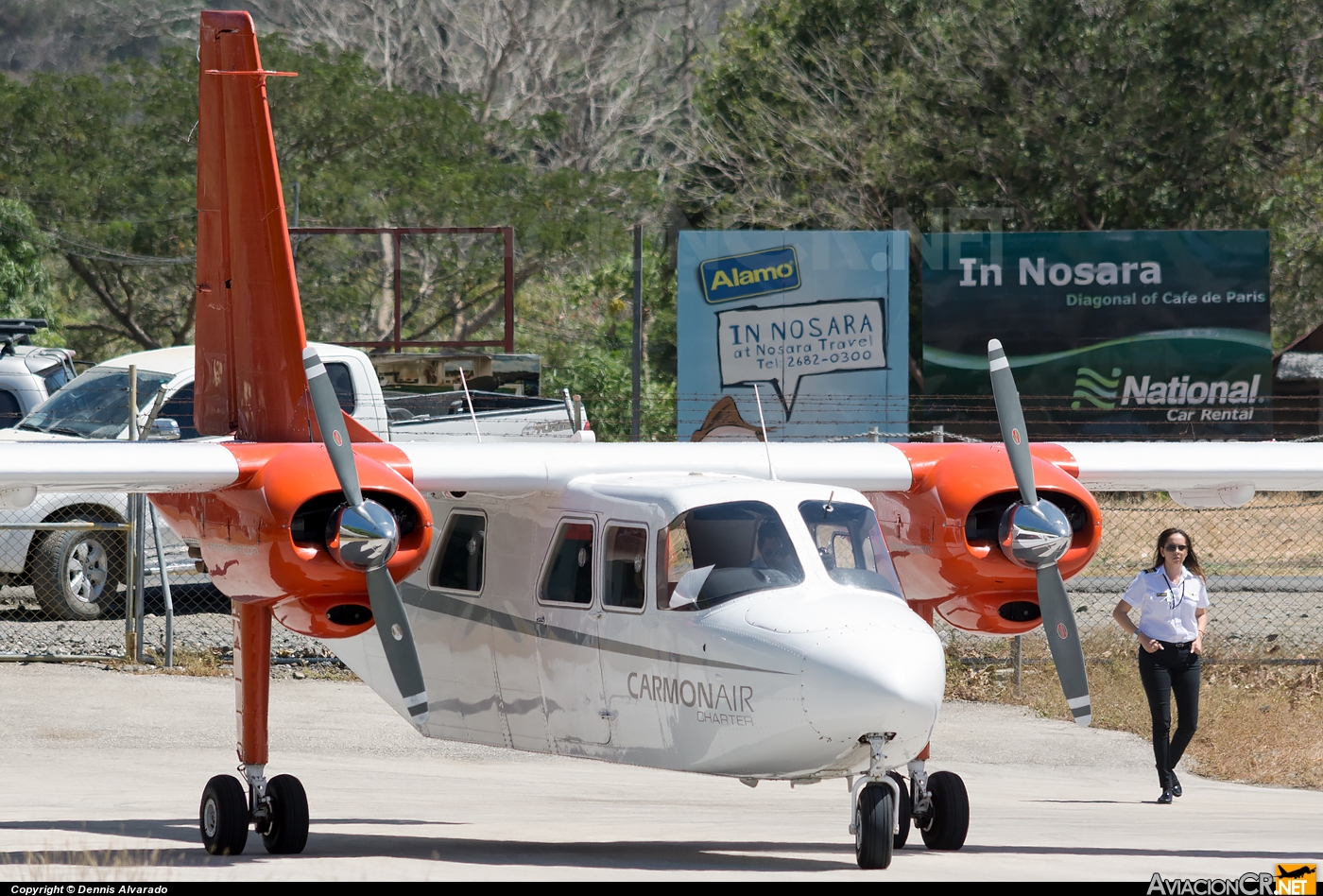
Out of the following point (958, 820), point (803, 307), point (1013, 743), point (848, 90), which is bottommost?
point (1013, 743)

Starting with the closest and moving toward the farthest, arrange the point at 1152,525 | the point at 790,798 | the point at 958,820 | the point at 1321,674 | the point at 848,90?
the point at 958,820, the point at 790,798, the point at 1321,674, the point at 1152,525, the point at 848,90

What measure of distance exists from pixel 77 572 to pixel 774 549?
10.1 m

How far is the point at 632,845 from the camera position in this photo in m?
8.91

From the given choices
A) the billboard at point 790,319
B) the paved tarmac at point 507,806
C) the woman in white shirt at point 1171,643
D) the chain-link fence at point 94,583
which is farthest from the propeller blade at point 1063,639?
the billboard at point 790,319

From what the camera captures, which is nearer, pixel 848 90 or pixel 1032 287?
pixel 1032 287

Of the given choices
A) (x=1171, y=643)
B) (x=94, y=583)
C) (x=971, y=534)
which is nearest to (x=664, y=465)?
(x=971, y=534)

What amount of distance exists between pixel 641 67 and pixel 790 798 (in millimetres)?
39528

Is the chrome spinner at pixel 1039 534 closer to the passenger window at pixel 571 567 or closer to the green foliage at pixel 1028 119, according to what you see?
the passenger window at pixel 571 567

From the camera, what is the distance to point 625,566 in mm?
8672

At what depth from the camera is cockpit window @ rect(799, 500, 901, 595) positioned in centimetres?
816

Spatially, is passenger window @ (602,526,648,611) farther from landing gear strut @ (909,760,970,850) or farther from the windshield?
the windshield

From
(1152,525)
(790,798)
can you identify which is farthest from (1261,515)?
(790,798)

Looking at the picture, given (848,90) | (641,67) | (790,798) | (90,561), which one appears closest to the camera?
(790,798)

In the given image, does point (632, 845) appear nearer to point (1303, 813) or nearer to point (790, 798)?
point (790, 798)
